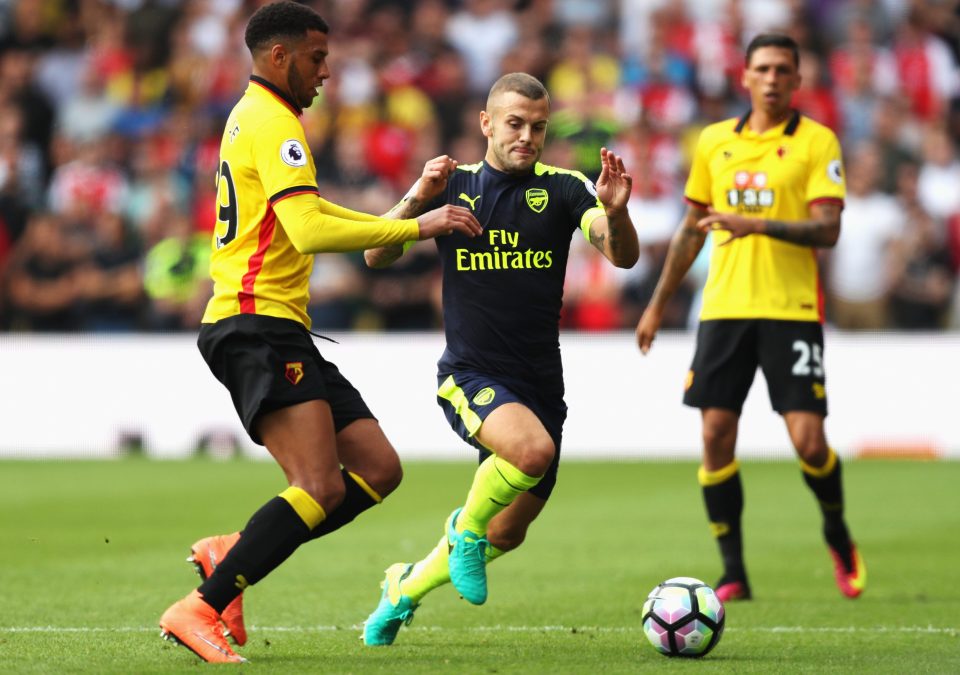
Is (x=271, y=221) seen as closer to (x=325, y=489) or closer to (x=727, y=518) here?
(x=325, y=489)

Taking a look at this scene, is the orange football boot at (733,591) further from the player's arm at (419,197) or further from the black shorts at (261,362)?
the black shorts at (261,362)

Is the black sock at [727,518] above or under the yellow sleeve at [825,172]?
under

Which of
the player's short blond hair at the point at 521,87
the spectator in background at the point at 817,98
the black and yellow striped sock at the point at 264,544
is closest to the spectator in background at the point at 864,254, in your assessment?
the spectator in background at the point at 817,98

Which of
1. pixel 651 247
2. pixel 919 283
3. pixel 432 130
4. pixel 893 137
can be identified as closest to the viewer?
pixel 919 283

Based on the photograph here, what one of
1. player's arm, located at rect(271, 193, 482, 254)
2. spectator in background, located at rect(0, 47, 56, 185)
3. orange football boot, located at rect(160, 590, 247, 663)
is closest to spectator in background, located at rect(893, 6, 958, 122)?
spectator in background, located at rect(0, 47, 56, 185)

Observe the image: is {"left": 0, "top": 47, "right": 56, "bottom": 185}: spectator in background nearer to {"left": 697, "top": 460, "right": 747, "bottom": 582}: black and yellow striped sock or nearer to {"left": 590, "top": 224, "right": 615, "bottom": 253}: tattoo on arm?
{"left": 697, "top": 460, "right": 747, "bottom": 582}: black and yellow striped sock

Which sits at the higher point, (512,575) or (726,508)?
(726,508)

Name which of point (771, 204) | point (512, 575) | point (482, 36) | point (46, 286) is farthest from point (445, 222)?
point (482, 36)

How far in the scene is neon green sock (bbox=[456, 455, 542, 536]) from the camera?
19.7 ft

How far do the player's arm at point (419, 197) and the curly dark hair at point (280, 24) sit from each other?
0.68 metres

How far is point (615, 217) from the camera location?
604 cm

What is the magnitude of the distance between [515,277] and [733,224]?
1548 millimetres

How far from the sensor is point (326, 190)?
57.0 ft

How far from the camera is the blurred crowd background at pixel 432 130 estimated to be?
16.1m
